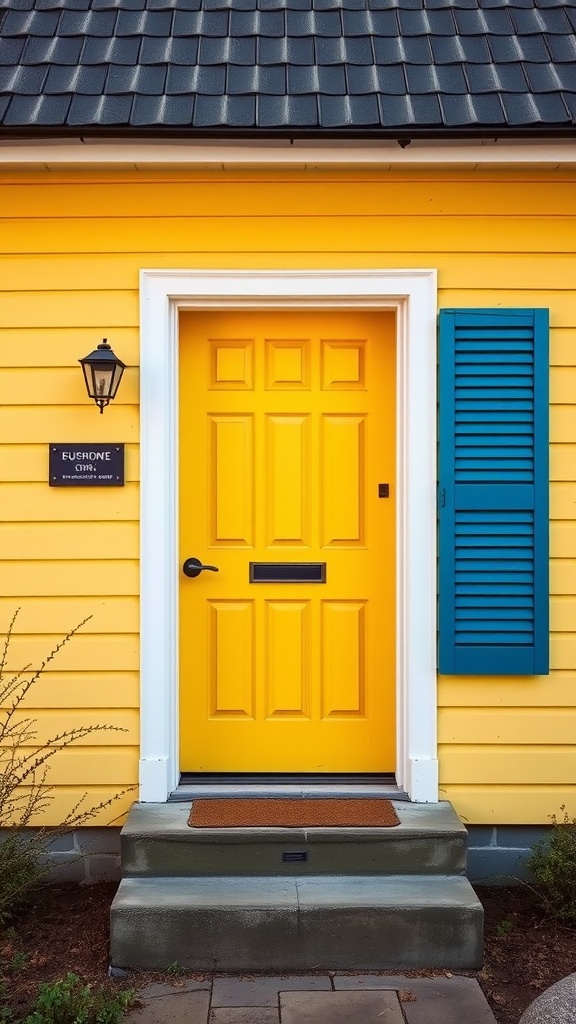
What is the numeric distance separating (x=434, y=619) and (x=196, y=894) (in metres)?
1.57

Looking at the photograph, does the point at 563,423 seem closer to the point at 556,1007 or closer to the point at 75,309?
the point at 75,309

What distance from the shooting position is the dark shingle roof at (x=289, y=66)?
3.83m

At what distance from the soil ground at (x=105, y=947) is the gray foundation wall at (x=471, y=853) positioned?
0.05 m

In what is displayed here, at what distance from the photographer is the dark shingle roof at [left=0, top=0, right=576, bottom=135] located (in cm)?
383

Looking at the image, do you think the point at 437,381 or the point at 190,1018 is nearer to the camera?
the point at 190,1018

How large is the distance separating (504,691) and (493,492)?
3.04 feet

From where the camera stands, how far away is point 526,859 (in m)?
4.23

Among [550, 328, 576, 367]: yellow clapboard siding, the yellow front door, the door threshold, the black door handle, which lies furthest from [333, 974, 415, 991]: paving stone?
[550, 328, 576, 367]: yellow clapboard siding

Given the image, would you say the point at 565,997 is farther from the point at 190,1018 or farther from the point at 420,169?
the point at 420,169

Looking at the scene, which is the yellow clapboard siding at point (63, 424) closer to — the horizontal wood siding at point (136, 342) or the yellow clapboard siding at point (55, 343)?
the horizontal wood siding at point (136, 342)

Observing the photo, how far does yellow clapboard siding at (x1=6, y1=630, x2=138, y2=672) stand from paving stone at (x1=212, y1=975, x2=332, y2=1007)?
141cm

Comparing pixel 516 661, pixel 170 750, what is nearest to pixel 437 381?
pixel 516 661

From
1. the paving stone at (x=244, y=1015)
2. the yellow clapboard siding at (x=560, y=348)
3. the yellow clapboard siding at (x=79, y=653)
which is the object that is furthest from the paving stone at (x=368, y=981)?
the yellow clapboard siding at (x=560, y=348)

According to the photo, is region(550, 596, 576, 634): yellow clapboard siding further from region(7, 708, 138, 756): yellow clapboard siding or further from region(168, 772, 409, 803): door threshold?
region(7, 708, 138, 756): yellow clapboard siding
